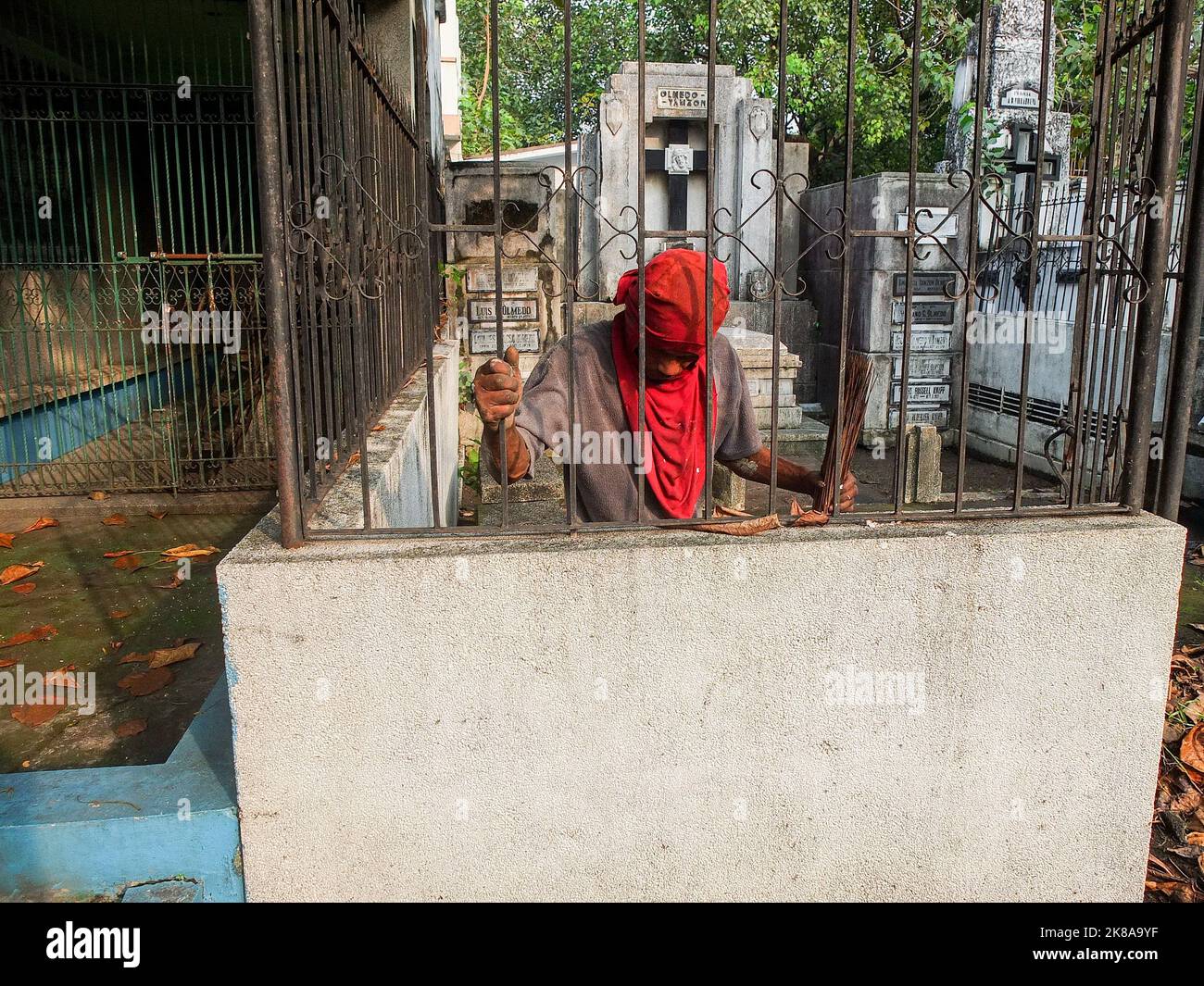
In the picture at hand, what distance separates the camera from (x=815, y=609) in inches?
87.1

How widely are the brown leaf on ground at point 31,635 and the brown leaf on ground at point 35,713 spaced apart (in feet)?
2.50

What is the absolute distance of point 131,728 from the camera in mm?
3686

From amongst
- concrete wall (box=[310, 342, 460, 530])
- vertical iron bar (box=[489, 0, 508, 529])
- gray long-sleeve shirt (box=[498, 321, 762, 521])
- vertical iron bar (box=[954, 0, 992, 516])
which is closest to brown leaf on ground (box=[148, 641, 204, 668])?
concrete wall (box=[310, 342, 460, 530])

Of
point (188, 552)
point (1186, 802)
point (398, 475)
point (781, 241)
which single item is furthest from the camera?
point (188, 552)

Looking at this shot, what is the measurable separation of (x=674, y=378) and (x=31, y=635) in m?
3.56

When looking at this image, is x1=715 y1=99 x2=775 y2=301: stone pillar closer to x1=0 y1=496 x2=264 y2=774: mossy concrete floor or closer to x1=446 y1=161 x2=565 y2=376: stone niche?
x1=446 y1=161 x2=565 y2=376: stone niche

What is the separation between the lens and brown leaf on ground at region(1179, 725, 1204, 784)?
375 centimetres

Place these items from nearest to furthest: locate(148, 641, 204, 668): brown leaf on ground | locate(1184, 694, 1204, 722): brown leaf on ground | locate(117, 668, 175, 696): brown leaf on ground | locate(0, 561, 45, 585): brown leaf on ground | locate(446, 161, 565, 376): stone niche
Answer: locate(117, 668, 175, 696): brown leaf on ground → locate(1184, 694, 1204, 722): brown leaf on ground → locate(148, 641, 204, 668): brown leaf on ground → locate(0, 561, 45, 585): brown leaf on ground → locate(446, 161, 565, 376): stone niche

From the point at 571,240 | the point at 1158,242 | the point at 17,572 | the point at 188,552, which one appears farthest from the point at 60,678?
the point at 1158,242

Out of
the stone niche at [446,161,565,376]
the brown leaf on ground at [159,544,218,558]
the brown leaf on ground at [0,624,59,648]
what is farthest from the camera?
the stone niche at [446,161,565,376]

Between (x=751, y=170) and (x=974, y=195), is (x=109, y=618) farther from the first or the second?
(x=751, y=170)

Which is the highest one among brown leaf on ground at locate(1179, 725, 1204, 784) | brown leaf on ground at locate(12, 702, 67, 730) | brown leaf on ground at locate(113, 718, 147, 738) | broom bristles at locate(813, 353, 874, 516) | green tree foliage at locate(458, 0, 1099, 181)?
green tree foliage at locate(458, 0, 1099, 181)
